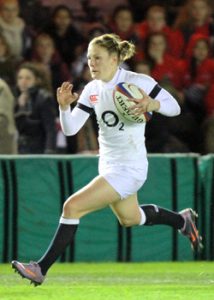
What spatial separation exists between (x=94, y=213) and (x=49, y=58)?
3111 millimetres

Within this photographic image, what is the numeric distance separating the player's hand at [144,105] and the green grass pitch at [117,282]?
131 centimetres

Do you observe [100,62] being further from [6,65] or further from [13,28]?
[13,28]

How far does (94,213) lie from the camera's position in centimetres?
1203

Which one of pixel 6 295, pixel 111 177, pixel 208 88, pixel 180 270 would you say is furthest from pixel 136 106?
pixel 208 88

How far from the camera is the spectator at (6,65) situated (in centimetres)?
1384

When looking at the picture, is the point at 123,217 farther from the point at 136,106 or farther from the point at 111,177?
the point at 136,106

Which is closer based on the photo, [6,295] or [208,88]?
[6,295]

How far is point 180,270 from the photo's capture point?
36.7ft

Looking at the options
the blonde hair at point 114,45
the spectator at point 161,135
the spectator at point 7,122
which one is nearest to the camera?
the blonde hair at point 114,45

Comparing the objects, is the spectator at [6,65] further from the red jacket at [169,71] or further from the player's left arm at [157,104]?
the player's left arm at [157,104]

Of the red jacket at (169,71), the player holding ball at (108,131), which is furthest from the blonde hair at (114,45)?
the red jacket at (169,71)

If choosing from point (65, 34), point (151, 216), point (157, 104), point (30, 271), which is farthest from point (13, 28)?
point (30, 271)

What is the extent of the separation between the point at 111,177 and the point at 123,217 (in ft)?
1.52

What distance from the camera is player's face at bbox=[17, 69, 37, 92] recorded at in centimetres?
1291
